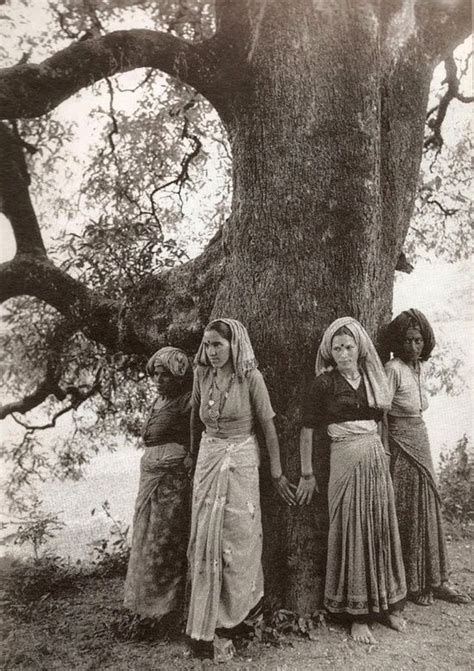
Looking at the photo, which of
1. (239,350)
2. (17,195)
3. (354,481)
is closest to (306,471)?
(354,481)

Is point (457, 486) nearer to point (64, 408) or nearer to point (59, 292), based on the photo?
point (64, 408)

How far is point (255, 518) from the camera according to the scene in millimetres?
4137

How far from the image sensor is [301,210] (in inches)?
175

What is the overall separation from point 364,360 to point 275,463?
39.3 inches

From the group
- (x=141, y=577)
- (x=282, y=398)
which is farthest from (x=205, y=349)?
(x=141, y=577)

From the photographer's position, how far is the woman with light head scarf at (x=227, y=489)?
398 cm

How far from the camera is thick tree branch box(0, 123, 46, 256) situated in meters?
5.92

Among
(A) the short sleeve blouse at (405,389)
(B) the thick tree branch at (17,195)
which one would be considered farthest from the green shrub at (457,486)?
(B) the thick tree branch at (17,195)

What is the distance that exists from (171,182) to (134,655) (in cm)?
518

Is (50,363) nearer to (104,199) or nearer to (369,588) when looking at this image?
(104,199)

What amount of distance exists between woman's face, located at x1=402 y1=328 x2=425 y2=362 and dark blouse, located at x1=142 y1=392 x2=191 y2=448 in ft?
5.87

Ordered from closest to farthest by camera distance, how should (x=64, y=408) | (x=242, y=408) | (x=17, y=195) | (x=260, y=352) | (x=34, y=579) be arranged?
1. (x=242, y=408)
2. (x=260, y=352)
3. (x=34, y=579)
4. (x=17, y=195)
5. (x=64, y=408)

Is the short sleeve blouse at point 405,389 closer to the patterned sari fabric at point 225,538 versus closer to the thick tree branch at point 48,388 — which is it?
the patterned sari fabric at point 225,538

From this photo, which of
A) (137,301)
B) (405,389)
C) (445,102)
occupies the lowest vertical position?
(405,389)
